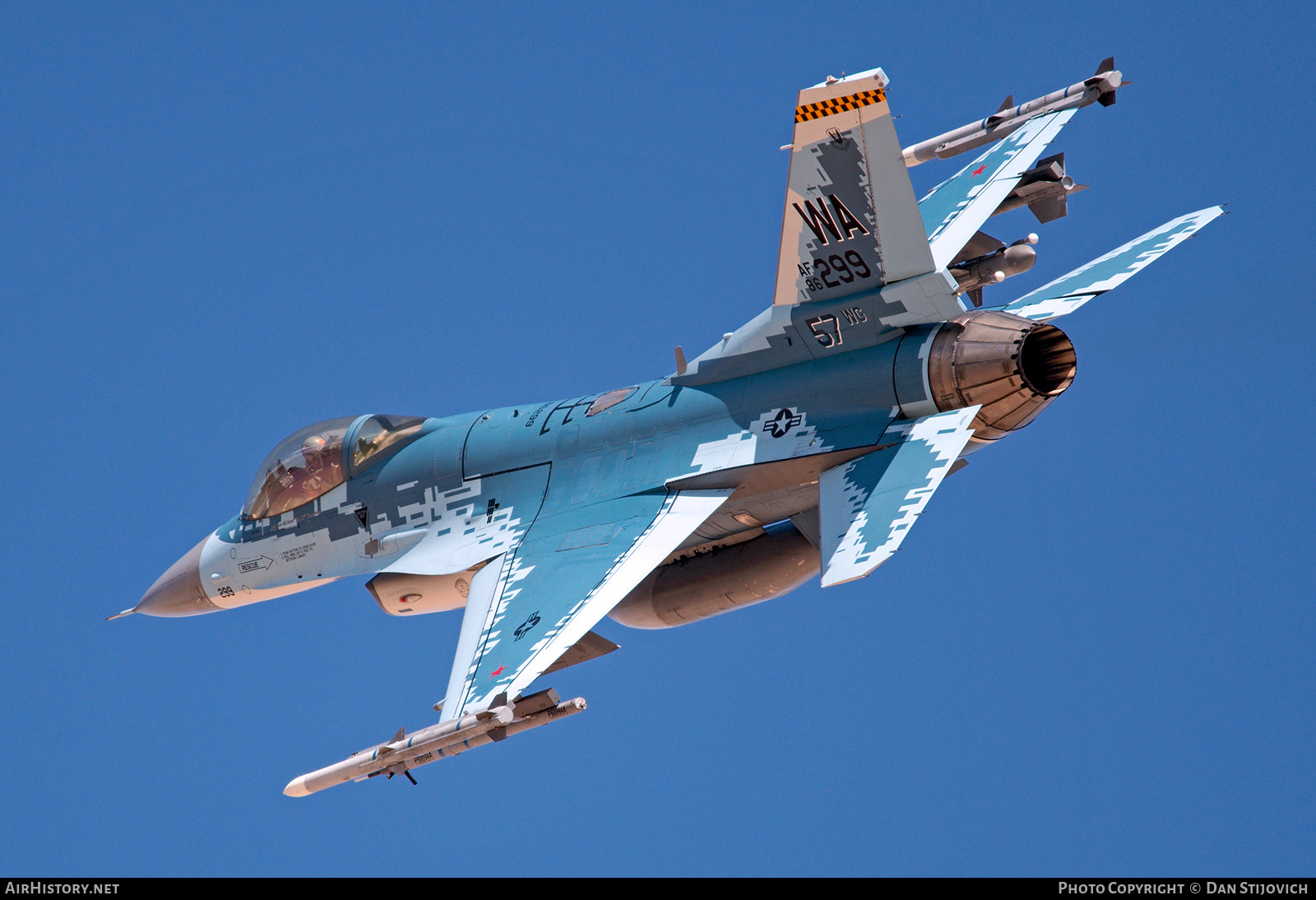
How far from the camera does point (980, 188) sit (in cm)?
1825

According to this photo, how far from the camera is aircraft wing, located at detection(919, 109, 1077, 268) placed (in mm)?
17406

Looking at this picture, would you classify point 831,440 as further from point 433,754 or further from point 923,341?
point 433,754

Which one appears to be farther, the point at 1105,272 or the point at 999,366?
the point at 1105,272

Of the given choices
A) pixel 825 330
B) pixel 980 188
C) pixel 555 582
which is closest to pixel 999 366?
pixel 825 330

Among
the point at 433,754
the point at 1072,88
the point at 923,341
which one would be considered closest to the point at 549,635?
the point at 433,754

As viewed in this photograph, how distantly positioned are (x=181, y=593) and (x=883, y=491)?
9967mm

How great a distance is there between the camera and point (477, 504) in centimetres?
1772

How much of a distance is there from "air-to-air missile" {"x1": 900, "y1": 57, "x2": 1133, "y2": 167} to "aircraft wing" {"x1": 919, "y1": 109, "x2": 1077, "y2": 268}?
0.62ft

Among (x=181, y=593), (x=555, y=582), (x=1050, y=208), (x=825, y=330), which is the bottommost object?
(x=555, y=582)

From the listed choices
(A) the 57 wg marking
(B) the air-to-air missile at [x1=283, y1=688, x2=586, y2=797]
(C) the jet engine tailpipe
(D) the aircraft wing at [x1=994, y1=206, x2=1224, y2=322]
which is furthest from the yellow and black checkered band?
(B) the air-to-air missile at [x1=283, y1=688, x2=586, y2=797]

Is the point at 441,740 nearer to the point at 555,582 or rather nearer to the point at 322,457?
the point at 555,582

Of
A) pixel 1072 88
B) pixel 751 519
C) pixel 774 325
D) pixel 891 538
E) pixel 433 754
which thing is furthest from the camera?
pixel 1072 88

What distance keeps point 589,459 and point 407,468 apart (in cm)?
254

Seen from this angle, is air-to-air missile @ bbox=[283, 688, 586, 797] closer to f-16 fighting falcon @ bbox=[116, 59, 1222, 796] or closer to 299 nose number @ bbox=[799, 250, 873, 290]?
f-16 fighting falcon @ bbox=[116, 59, 1222, 796]
